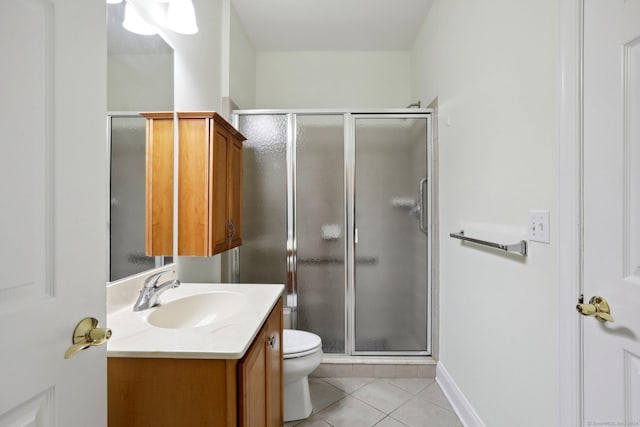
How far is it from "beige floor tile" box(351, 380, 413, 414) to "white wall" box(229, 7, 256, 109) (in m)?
2.27

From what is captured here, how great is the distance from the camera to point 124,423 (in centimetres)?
83

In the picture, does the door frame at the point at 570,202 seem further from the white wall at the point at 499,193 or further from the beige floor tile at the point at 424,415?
the beige floor tile at the point at 424,415

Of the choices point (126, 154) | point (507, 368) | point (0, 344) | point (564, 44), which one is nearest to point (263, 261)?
point (126, 154)

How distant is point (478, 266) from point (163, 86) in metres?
1.79

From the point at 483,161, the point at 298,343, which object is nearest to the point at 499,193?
the point at 483,161

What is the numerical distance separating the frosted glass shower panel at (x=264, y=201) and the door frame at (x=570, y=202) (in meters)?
1.66

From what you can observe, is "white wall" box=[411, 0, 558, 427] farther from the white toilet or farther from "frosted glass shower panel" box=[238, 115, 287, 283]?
"frosted glass shower panel" box=[238, 115, 287, 283]

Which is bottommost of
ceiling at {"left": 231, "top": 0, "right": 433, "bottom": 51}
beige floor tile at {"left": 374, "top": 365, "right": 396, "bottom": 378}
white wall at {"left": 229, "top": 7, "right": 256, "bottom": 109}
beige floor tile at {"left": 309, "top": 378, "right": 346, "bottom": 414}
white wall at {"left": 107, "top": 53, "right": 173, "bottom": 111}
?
beige floor tile at {"left": 309, "top": 378, "right": 346, "bottom": 414}

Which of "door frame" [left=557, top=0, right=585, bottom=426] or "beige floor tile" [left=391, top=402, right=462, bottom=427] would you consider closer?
"door frame" [left=557, top=0, right=585, bottom=426]

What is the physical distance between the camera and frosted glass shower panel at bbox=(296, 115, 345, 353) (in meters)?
2.26

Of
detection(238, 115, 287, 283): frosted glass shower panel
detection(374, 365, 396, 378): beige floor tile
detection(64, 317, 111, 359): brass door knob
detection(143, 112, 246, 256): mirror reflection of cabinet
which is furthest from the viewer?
detection(238, 115, 287, 283): frosted glass shower panel

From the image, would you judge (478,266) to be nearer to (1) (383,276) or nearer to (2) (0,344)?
(1) (383,276)

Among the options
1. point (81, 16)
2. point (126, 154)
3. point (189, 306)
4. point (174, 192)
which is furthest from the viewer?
point (174, 192)

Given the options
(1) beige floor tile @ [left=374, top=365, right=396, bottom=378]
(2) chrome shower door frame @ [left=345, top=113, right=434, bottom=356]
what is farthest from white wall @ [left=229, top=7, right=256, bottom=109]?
(1) beige floor tile @ [left=374, top=365, right=396, bottom=378]
